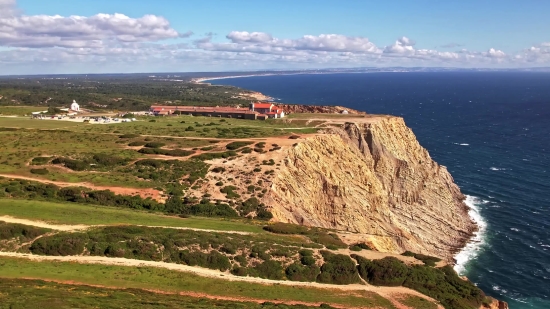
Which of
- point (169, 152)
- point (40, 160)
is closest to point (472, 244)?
point (169, 152)

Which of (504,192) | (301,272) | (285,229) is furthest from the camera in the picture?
(504,192)

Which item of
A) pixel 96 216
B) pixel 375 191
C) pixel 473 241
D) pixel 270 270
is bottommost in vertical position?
pixel 473 241

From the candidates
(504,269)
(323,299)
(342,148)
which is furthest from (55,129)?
(504,269)

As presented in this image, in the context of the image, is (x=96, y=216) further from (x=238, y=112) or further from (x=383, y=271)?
(x=238, y=112)

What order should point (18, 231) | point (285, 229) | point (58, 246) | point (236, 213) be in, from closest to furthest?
point (58, 246) → point (18, 231) → point (285, 229) → point (236, 213)

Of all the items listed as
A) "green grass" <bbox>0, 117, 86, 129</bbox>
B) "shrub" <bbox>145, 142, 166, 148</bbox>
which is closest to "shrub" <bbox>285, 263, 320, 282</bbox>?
"shrub" <bbox>145, 142, 166, 148</bbox>

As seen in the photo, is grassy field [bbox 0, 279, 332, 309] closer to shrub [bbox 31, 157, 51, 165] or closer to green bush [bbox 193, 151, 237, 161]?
shrub [bbox 31, 157, 51, 165]

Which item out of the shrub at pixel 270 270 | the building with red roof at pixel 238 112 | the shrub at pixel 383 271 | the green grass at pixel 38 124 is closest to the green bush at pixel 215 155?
the shrub at pixel 270 270
